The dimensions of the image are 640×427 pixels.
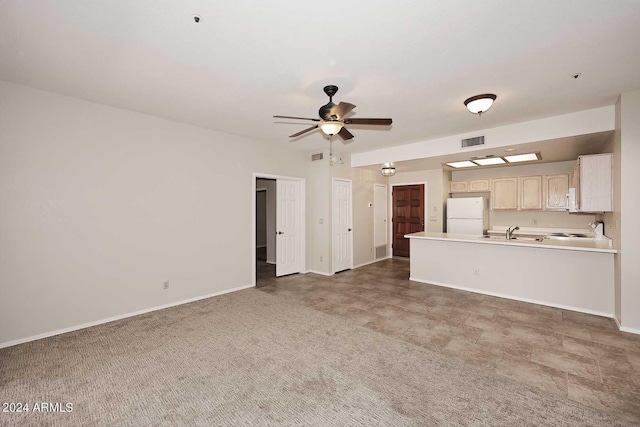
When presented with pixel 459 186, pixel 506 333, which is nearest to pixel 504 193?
pixel 459 186

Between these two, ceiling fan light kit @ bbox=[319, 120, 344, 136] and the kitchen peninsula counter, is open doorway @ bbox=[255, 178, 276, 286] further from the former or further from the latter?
ceiling fan light kit @ bbox=[319, 120, 344, 136]

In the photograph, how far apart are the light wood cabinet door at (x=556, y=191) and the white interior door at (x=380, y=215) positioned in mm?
3603

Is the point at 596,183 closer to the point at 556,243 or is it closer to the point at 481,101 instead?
the point at 556,243

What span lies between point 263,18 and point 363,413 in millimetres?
2915

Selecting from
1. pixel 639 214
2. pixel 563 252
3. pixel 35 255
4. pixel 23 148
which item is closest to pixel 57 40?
pixel 23 148

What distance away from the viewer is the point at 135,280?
390 cm

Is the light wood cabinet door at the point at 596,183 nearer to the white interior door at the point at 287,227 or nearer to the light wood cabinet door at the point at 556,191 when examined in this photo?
the light wood cabinet door at the point at 556,191

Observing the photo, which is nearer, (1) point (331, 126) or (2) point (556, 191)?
(1) point (331, 126)

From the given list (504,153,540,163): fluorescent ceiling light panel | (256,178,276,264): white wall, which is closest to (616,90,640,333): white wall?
(504,153,540,163): fluorescent ceiling light panel

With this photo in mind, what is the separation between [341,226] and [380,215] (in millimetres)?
1854

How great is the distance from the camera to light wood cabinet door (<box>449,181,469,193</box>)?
23.6 ft

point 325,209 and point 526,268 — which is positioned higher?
point 325,209

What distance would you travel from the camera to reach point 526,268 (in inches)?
173

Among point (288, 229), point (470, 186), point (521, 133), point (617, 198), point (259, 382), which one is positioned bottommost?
point (259, 382)
